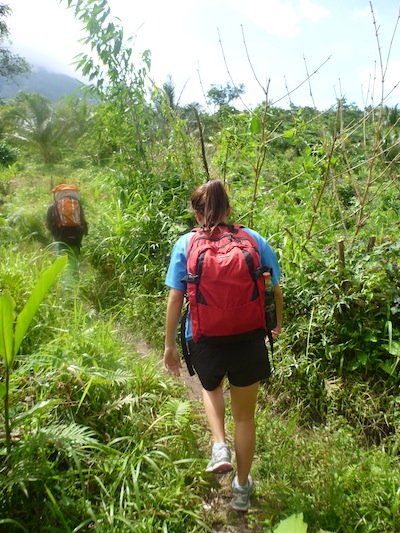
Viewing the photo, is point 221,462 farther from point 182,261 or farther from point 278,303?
point 182,261

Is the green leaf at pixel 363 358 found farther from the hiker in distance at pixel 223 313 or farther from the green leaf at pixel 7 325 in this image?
the green leaf at pixel 7 325

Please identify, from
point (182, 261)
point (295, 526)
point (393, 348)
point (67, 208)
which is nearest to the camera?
point (295, 526)

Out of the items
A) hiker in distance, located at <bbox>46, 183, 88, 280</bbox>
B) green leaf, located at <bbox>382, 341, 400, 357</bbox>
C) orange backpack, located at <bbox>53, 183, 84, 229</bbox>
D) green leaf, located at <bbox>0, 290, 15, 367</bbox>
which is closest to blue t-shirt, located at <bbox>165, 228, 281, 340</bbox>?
green leaf, located at <bbox>0, 290, 15, 367</bbox>

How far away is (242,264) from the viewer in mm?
1825

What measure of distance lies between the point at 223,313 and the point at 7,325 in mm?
918

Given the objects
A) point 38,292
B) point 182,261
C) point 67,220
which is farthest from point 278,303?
point 67,220

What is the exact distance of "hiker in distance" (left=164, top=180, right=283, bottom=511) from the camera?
1.83m

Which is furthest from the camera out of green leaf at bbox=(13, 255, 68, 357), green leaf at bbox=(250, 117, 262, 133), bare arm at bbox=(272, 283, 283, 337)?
green leaf at bbox=(250, 117, 262, 133)

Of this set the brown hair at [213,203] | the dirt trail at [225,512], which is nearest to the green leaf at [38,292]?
the brown hair at [213,203]

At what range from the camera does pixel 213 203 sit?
6.53ft

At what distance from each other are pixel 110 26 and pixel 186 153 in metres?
1.67

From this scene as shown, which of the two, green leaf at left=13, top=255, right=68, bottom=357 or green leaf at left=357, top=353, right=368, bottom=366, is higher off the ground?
green leaf at left=13, top=255, right=68, bottom=357

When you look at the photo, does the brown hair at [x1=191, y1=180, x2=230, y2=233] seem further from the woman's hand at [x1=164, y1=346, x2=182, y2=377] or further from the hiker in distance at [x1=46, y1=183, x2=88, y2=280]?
the hiker in distance at [x1=46, y1=183, x2=88, y2=280]

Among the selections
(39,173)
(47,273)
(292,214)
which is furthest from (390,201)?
A: (39,173)
